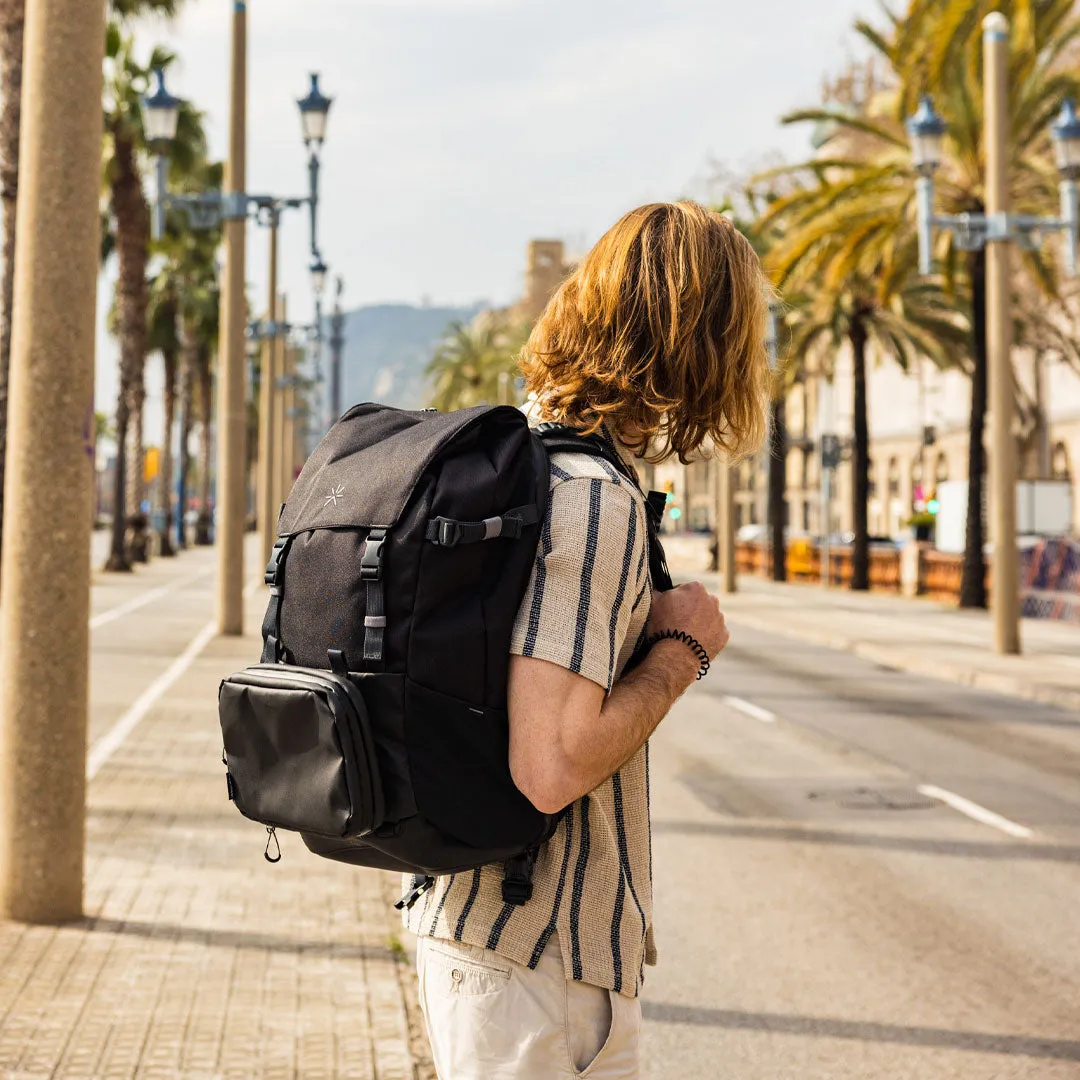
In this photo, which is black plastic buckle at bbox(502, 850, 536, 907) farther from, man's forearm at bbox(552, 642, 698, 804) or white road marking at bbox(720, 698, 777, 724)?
white road marking at bbox(720, 698, 777, 724)

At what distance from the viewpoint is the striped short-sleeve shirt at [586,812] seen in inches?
77.4

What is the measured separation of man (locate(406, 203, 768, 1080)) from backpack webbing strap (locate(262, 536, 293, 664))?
351mm

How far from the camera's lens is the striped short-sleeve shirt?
1965 millimetres

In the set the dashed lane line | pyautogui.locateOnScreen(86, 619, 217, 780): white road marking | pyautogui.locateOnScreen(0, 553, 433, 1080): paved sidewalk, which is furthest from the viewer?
pyautogui.locateOnScreen(86, 619, 217, 780): white road marking

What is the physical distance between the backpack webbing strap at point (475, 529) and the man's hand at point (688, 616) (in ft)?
1.24

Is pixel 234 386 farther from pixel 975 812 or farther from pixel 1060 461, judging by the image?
pixel 1060 461

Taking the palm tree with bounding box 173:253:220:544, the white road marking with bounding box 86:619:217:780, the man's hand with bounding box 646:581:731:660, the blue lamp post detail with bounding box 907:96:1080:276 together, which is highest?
the palm tree with bounding box 173:253:220:544

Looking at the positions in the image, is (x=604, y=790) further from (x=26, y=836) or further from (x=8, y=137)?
(x=8, y=137)

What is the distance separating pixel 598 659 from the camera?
197 cm

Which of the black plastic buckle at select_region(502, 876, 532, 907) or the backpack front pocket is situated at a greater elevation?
the backpack front pocket

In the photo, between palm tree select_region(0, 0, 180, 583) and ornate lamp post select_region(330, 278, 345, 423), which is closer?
palm tree select_region(0, 0, 180, 583)

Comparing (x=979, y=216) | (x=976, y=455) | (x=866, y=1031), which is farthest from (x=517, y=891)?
(x=976, y=455)

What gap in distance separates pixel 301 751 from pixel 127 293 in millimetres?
37849

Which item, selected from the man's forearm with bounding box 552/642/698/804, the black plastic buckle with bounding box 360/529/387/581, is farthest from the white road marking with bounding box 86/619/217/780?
the black plastic buckle with bounding box 360/529/387/581
